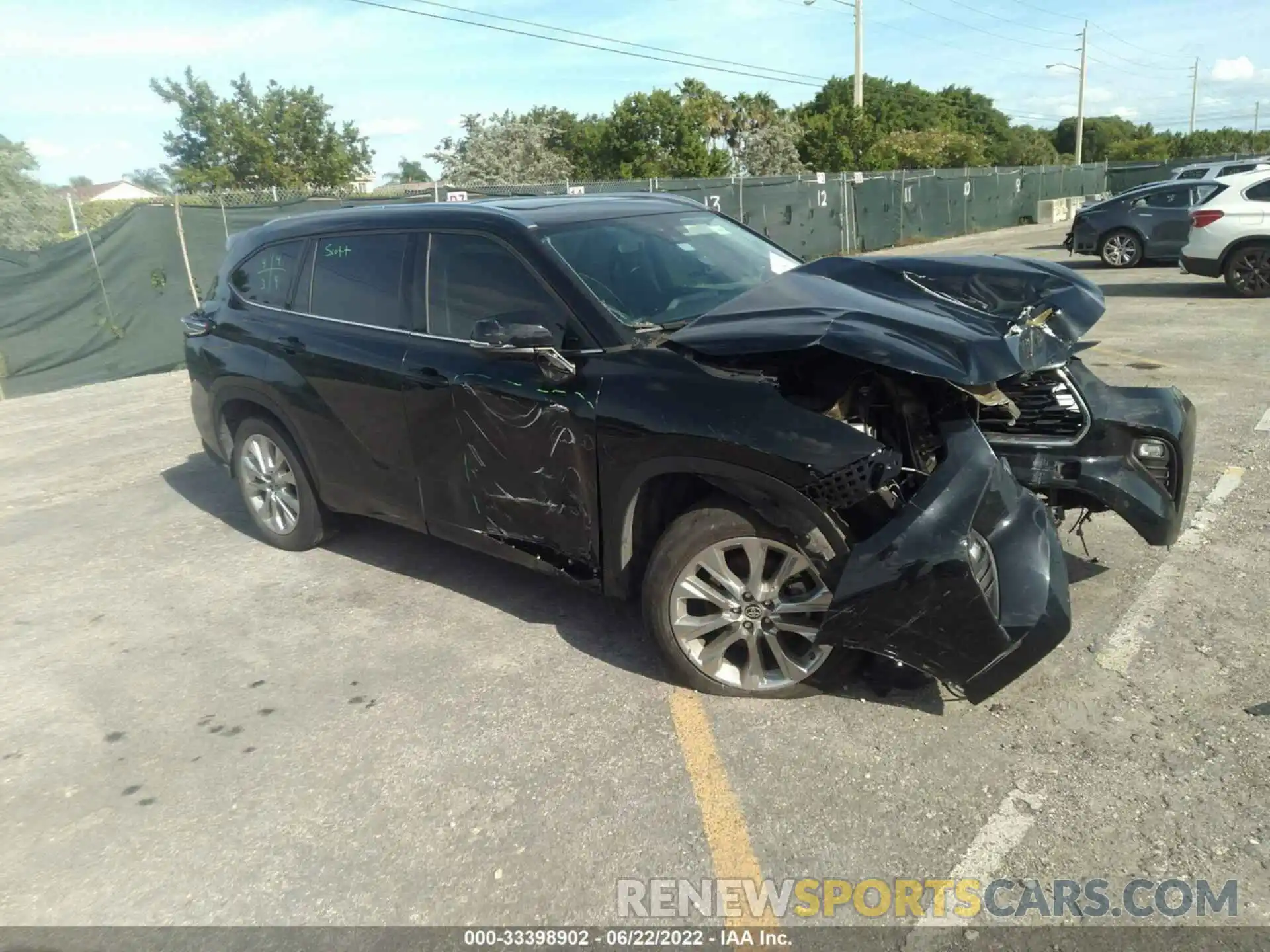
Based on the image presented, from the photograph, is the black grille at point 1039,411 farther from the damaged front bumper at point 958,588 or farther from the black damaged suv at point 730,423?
the damaged front bumper at point 958,588

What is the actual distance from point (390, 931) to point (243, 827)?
0.80m

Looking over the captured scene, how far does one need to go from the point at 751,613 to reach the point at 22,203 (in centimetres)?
1903

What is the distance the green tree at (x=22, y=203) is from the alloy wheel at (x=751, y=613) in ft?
54.9

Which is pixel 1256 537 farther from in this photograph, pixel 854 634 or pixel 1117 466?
pixel 854 634

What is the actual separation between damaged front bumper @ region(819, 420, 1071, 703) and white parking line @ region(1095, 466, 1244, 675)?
2.58ft

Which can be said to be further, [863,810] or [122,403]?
[122,403]

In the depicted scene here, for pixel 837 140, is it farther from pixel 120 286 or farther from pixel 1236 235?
pixel 120 286

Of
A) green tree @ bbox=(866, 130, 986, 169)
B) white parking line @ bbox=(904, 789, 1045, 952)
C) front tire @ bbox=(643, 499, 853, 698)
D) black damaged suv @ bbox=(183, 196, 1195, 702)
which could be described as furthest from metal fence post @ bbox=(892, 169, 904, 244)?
white parking line @ bbox=(904, 789, 1045, 952)

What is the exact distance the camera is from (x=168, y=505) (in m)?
6.89

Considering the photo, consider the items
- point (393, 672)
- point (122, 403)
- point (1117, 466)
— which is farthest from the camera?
point (122, 403)

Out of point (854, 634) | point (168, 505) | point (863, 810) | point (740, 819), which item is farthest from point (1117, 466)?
point (168, 505)

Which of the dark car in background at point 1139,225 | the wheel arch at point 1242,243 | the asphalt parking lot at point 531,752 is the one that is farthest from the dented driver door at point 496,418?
the dark car in background at point 1139,225

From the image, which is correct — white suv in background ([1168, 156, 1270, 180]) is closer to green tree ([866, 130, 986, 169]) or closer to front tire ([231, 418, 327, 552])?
green tree ([866, 130, 986, 169])

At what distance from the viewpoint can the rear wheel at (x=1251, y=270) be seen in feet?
41.5
